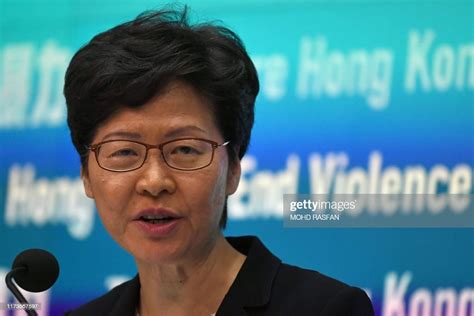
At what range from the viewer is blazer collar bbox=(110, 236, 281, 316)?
1.77 meters

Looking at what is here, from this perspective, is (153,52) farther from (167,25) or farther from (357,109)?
(357,109)

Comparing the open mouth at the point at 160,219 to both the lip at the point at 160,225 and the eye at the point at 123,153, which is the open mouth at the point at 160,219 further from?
the eye at the point at 123,153

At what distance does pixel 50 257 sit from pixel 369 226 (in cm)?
138

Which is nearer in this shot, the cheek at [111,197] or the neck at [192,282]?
the cheek at [111,197]

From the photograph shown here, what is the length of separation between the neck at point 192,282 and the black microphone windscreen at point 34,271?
0.27 meters

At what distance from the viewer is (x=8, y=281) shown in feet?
4.96

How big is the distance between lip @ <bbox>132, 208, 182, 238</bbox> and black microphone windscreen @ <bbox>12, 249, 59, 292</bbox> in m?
0.19

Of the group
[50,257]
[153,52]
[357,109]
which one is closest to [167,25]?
[153,52]

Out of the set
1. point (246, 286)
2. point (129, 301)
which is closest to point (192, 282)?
point (246, 286)

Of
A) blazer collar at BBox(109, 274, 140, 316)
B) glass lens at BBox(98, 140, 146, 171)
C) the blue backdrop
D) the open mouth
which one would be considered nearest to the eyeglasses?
glass lens at BBox(98, 140, 146, 171)

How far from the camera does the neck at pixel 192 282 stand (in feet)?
5.93

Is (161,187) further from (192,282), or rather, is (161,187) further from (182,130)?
(192,282)
